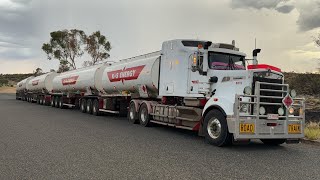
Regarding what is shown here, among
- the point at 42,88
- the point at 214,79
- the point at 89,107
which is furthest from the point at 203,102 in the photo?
the point at 42,88

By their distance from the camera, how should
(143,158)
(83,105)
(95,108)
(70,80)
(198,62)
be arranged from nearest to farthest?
1. (143,158)
2. (198,62)
3. (95,108)
4. (83,105)
5. (70,80)

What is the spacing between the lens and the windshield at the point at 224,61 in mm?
11375

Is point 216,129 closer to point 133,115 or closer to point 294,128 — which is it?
point 294,128

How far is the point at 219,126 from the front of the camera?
9.79 metres

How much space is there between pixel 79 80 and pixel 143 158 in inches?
695

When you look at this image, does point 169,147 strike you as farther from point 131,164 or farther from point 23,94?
point 23,94

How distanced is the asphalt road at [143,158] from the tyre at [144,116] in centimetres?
328

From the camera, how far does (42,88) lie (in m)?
34.9

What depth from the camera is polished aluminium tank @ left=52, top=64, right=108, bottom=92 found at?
22062 millimetres

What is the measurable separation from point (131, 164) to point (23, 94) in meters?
43.8

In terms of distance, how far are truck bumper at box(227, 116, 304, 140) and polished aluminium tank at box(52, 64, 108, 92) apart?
13.8 m

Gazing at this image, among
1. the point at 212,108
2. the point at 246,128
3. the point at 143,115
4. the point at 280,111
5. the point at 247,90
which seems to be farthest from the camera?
the point at 143,115

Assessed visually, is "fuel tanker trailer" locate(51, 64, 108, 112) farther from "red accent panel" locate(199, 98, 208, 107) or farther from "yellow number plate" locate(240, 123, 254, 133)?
"yellow number plate" locate(240, 123, 254, 133)

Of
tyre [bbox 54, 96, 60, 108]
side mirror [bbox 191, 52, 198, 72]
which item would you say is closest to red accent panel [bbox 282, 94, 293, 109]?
side mirror [bbox 191, 52, 198, 72]
